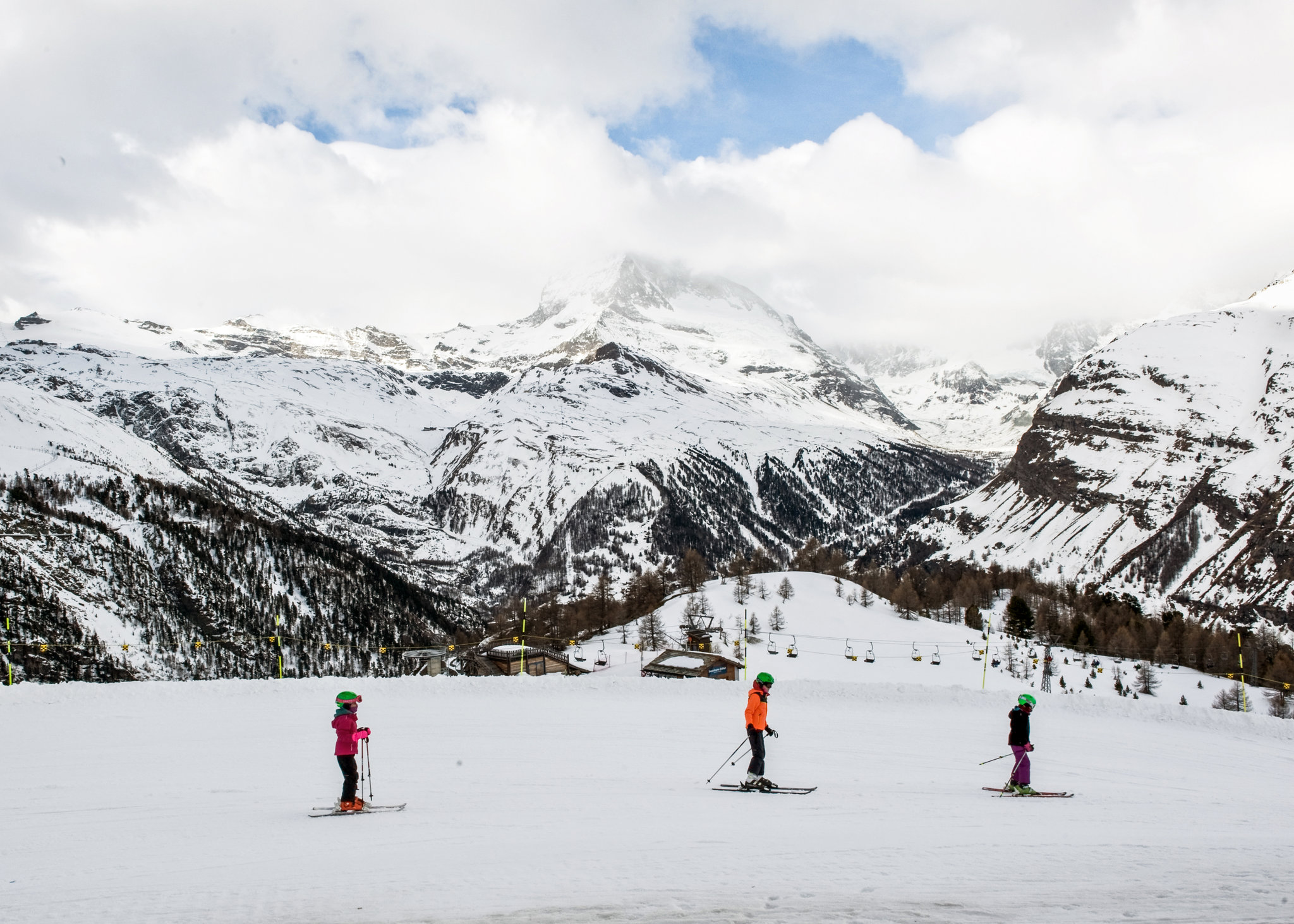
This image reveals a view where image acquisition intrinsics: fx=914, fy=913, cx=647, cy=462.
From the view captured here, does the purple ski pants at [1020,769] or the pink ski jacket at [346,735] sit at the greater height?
the pink ski jacket at [346,735]

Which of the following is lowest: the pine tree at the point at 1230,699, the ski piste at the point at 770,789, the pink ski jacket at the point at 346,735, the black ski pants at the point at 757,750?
the pine tree at the point at 1230,699

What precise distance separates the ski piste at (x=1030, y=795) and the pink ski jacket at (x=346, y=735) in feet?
48.9

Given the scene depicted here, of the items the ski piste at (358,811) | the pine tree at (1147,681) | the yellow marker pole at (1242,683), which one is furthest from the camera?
the pine tree at (1147,681)

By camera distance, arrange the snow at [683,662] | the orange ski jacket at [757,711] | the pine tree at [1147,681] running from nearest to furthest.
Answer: the orange ski jacket at [757,711] < the snow at [683,662] < the pine tree at [1147,681]

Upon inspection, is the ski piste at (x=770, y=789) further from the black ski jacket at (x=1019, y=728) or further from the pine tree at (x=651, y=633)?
the pine tree at (x=651, y=633)

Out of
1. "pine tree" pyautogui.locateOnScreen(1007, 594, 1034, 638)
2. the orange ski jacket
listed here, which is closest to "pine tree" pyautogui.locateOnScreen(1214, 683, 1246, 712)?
"pine tree" pyautogui.locateOnScreen(1007, 594, 1034, 638)

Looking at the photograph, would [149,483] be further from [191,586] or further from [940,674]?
[940,674]

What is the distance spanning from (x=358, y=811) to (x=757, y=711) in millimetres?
8845

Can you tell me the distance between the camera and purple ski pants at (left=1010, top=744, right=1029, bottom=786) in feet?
72.8

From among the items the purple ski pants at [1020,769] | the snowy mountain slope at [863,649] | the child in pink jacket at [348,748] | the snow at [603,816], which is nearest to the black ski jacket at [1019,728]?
the purple ski pants at [1020,769]

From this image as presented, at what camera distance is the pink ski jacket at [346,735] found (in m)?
18.8

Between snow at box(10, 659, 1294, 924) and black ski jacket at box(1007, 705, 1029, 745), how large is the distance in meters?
1.68

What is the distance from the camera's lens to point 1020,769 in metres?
22.2

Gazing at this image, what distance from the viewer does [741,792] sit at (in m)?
21.0
